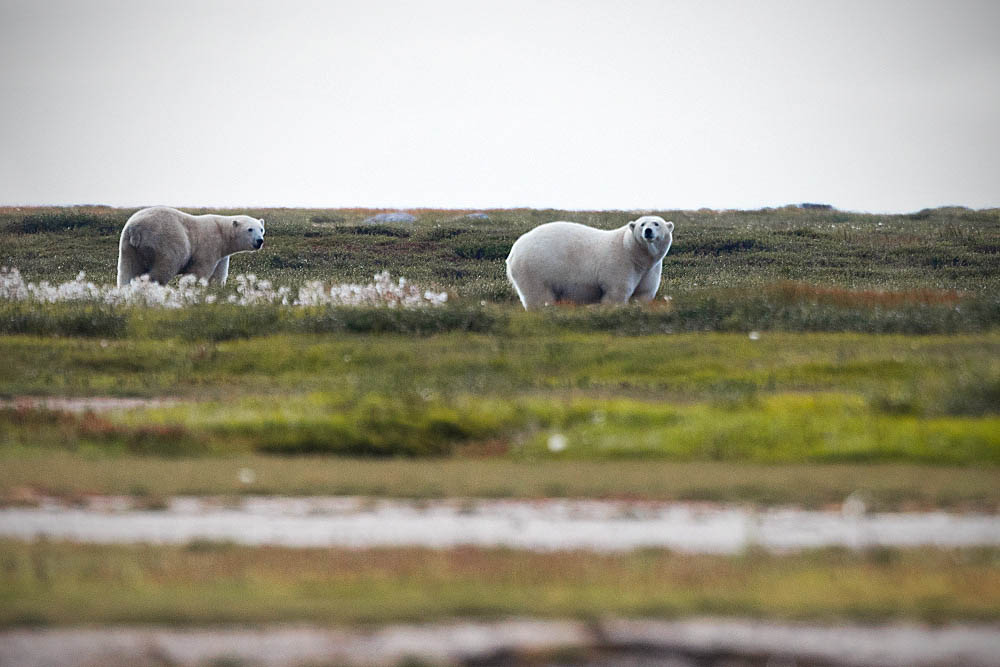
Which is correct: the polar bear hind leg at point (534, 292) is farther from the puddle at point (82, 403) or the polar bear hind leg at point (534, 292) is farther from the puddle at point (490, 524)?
the puddle at point (490, 524)

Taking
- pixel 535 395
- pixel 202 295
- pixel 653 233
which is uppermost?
pixel 653 233

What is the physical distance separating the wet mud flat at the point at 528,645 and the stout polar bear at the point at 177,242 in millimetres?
23681

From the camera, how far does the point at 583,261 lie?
87.7ft

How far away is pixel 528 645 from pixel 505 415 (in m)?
8.26

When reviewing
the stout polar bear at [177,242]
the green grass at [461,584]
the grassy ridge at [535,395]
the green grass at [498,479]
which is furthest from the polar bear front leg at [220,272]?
the green grass at [461,584]

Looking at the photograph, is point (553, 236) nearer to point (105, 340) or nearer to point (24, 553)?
point (105, 340)

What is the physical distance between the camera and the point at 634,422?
15328 mm

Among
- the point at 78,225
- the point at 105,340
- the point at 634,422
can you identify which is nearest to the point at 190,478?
the point at 634,422

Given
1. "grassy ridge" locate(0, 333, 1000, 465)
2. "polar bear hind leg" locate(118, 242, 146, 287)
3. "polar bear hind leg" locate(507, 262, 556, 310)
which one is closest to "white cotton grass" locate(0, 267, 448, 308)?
"polar bear hind leg" locate(507, 262, 556, 310)

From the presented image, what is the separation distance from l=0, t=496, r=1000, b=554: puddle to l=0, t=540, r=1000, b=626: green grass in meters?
0.49

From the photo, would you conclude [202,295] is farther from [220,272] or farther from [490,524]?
[490,524]

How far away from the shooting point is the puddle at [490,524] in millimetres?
9828

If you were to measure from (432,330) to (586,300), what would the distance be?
5307mm

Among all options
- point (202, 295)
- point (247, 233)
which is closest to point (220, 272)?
point (247, 233)
